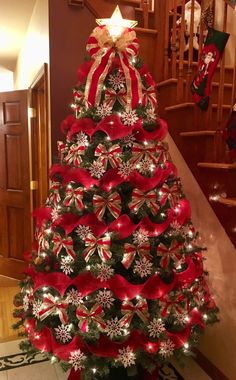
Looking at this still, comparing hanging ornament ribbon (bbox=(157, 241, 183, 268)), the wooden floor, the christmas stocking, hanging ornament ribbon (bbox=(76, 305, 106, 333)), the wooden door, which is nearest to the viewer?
hanging ornament ribbon (bbox=(76, 305, 106, 333))

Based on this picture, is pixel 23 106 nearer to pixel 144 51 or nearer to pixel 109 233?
pixel 144 51

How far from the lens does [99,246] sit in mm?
1397

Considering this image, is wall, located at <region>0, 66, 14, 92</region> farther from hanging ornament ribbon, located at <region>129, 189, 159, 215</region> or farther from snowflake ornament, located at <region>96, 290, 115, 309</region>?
snowflake ornament, located at <region>96, 290, 115, 309</region>

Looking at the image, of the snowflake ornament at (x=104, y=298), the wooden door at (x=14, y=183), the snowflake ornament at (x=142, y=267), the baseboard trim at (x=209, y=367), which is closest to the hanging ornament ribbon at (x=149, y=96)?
the snowflake ornament at (x=142, y=267)

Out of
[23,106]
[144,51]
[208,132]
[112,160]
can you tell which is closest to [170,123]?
[208,132]

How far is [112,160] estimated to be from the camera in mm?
1431

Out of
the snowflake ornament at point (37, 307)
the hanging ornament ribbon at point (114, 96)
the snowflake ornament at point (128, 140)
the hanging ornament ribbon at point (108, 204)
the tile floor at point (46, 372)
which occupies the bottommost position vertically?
the tile floor at point (46, 372)

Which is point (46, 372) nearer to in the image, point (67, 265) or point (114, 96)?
point (67, 265)

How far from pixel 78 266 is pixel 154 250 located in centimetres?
35

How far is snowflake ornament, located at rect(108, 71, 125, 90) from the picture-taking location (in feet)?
4.94

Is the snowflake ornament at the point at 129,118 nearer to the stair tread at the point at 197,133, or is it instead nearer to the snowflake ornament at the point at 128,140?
the snowflake ornament at the point at 128,140

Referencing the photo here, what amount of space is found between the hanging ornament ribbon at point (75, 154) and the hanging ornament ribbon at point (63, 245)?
13.5 inches

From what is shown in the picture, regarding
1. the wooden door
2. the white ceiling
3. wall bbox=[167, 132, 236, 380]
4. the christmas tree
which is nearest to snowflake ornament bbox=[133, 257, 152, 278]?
the christmas tree

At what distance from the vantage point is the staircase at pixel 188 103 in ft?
5.46
